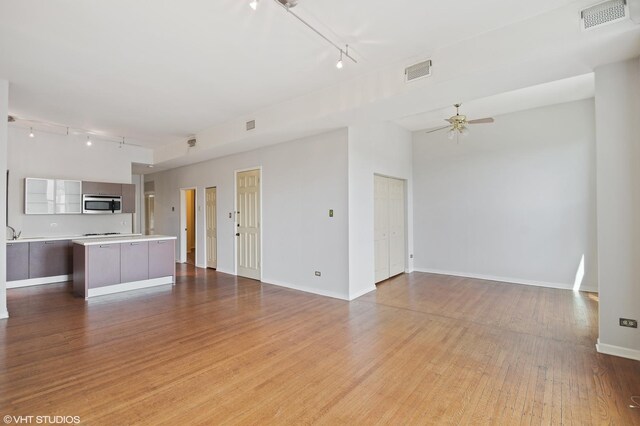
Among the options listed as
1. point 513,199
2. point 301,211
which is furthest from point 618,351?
point 301,211

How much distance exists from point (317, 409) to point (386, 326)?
180 cm

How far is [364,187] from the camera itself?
5375 millimetres

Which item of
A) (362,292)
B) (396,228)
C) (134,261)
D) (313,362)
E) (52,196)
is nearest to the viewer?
(313,362)

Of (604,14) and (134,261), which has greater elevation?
(604,14)

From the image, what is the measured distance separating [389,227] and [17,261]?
7.11m

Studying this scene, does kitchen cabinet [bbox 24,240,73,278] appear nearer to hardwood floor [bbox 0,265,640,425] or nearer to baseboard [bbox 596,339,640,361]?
hardwood floor [bbox 0,265,640,425]

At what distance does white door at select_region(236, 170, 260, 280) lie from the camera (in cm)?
640

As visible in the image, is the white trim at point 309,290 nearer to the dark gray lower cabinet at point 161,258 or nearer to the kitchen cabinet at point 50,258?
the dark gray lower cabinet at point 161,258

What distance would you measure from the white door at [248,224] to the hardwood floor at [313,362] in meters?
1.63

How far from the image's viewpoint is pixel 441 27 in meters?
2.96

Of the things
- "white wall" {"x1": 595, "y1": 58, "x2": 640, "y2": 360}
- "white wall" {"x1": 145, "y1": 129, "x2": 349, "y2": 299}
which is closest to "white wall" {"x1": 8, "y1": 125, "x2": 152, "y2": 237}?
"white wall" {"x1": 145, "y1": 129, "x2": 349, "y2": 299}

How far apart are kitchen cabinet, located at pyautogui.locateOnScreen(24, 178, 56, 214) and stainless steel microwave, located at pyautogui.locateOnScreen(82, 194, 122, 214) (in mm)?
525

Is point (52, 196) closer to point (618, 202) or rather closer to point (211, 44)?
point (211, 44)

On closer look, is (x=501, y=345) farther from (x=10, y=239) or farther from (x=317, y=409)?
(x=10, y=239)
